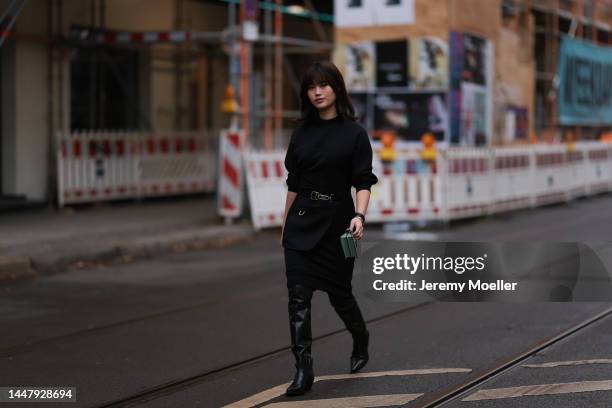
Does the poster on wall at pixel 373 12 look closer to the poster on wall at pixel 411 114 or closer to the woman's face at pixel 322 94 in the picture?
the poster on wall at pixel 411 114

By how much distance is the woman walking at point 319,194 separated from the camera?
236 inches

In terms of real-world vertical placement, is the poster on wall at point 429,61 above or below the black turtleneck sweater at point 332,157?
above

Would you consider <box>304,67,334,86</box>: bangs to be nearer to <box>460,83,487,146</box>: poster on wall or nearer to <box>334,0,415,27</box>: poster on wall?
<box>334,0,415,27</box>: poster on wall

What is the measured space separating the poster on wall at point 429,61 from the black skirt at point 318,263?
13157mm

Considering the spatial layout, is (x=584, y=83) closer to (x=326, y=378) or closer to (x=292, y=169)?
(x=326, y=378)

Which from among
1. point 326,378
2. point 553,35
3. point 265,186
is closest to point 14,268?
point 265,186

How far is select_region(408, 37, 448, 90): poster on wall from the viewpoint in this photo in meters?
18.9

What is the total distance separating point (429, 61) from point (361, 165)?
13.2 m

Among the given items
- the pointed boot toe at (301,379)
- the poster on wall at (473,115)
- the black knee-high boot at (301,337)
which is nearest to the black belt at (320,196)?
the black knee-high boot at (301,337)

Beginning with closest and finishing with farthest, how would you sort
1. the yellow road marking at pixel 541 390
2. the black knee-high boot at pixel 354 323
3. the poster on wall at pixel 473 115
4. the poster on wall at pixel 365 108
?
the yellow road marking at pixel 541 390
the black knee-high boot at pixel 354 323
the poster on wall at pixel 365 108
the poster on wall at pixel 473 115

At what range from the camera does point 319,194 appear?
239 inches

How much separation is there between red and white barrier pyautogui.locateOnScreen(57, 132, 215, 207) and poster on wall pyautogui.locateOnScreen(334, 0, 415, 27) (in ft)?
10.8

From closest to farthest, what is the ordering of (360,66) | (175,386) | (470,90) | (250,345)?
(175,386), (250,345), (360,66), (470,90)

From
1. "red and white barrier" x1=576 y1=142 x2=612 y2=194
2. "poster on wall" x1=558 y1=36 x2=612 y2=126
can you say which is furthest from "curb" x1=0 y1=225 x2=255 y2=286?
"poster on wall" x1=558 y1=36 x2=612 y2=126
